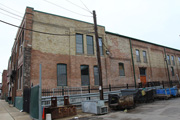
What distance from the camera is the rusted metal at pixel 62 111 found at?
9.25 meters

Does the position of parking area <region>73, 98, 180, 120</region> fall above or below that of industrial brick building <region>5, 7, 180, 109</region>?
below

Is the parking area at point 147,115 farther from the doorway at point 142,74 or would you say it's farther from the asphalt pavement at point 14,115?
the doorway at point 142,74

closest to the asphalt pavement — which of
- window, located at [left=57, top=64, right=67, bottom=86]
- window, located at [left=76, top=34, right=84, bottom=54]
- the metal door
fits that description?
the metal door

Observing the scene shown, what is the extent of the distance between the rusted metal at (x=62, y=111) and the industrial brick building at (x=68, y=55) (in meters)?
5.31

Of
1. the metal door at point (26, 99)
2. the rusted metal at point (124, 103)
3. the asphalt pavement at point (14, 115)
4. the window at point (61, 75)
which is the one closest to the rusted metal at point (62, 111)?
the asphalt pavement at point (14, 115)

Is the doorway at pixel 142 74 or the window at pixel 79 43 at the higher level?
the window at pixel 79 43

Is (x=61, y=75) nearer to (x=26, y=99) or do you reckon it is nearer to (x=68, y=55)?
(x=68, y=55)

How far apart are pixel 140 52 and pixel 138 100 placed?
544 inches

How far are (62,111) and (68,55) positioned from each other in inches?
321

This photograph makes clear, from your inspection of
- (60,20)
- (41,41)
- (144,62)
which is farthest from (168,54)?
(41,41)

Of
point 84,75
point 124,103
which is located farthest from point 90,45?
point 124,103

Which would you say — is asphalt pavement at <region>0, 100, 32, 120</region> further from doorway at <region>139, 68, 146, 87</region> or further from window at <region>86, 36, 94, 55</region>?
doorway at <region>139, 68, 146, 87</region>

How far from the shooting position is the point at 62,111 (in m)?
9.61

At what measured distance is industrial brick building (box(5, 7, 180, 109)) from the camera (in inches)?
574
